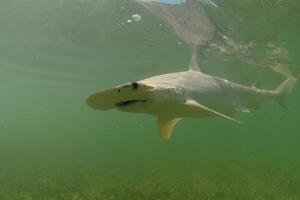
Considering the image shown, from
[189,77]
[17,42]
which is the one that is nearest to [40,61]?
[17,42]

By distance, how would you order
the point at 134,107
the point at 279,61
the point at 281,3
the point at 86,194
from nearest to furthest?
1. the point at 134,107
2. the point at 86,194
3. the point at 281,3
4. the point at 279,61

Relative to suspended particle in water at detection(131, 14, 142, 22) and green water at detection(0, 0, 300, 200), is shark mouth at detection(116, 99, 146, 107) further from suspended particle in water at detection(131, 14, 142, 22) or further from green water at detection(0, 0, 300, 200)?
suspended particle in water at detection(131, 14, 142, 22)

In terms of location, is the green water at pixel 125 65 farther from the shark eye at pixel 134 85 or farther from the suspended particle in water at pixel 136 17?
the shark eye at pixel 134 85

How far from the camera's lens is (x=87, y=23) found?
24484 mm

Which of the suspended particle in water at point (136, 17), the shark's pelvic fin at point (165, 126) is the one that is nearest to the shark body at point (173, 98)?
the shark's pelvic fin at point (165, 126)

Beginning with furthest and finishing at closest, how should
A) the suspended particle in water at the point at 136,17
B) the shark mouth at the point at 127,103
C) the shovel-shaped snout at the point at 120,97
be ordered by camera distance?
the suspended particle in water at the point at 136,17
the shark mouth at the point at 127,103
the shovel-shaped snout at the point at 120,97

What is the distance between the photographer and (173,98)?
6.54 metres

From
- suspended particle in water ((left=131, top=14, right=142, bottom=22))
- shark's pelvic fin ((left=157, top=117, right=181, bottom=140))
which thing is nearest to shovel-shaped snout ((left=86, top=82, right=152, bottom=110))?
shark's pelvic fin ((left=157, top=117, right=181, bottom=140))

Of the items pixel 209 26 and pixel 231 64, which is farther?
pixel 231 64

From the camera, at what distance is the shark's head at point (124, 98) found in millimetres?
4969

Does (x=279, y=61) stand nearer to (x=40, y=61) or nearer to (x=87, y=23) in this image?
(x=87, y=23)

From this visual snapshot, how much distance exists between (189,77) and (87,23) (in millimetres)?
17667

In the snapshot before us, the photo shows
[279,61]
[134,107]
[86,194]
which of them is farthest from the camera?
[279,61]

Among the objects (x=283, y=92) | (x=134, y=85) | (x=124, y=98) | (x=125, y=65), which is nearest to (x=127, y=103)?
(x=124, y=98)
